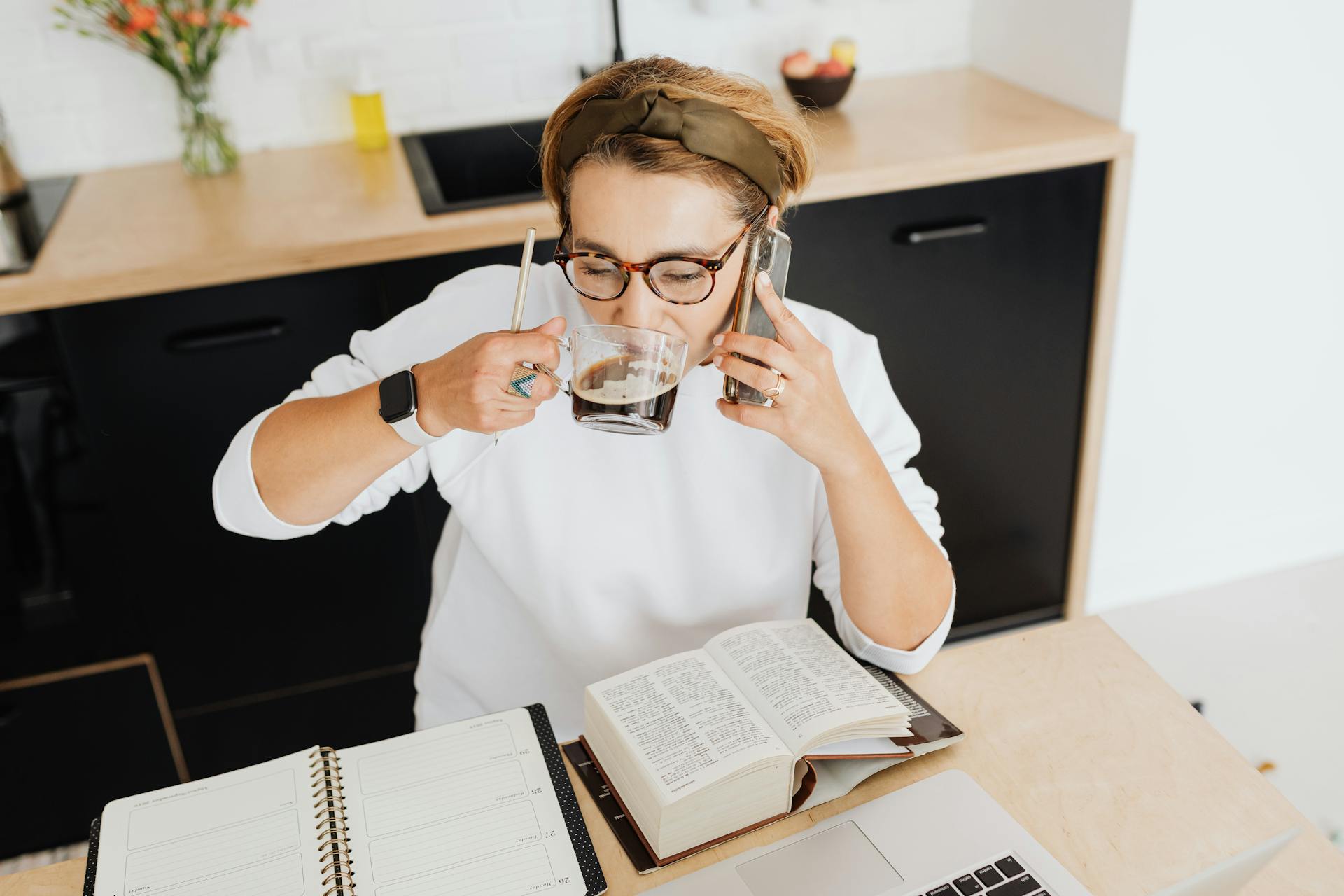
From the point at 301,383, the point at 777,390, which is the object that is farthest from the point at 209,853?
the point at 301,383

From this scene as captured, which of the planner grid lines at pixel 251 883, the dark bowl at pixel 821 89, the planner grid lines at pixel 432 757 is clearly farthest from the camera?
the dark bowl at pixel 821 89

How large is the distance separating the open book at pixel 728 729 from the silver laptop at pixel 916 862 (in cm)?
4

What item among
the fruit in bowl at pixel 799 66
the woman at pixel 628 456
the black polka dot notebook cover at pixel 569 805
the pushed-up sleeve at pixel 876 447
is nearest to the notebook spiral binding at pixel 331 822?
the black polka dot notebook cover at pixel 569 805

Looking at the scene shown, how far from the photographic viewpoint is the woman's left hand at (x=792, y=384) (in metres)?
1.03

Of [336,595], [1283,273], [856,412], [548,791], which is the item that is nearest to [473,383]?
Result: [548,791]

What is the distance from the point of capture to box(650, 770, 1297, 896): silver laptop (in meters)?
0.89

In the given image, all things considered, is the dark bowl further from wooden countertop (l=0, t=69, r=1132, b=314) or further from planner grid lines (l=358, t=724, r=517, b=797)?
planner grid lines (l=358, t=724, r=517, b=797)

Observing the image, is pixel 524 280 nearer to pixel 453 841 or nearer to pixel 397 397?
pixel 397 397

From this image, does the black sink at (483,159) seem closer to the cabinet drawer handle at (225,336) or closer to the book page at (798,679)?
the cabinet drawer handle at (225,336)

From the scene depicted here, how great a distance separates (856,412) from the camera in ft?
4.19

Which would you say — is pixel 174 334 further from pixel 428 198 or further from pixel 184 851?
pixel 184 851

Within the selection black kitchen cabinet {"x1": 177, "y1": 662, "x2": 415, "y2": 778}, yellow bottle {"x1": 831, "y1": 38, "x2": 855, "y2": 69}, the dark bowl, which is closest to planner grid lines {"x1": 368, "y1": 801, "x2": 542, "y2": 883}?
black kitchen cabinet {"x1": 177, "y1": 662, "x2": 415, "y2": 778}

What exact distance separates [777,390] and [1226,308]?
5.56 feet

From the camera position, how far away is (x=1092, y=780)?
1002mm
